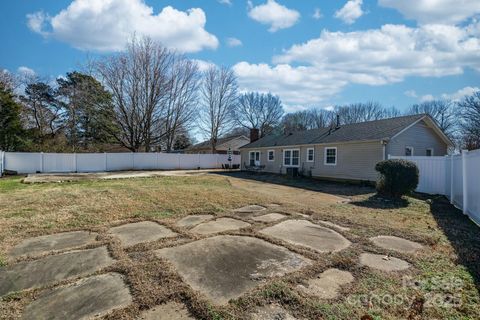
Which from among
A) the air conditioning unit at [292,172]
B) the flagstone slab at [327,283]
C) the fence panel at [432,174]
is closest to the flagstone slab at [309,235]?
the flagstone slab at [327,283]

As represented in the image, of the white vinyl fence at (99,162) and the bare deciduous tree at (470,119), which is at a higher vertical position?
the bare deciduous tree at (470,119)

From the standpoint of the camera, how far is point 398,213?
24.2ft

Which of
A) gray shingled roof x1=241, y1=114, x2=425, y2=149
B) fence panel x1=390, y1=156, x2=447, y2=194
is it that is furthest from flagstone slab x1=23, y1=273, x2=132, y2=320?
gray shingled roof x1=241, y1=114, x2=425, y2=149

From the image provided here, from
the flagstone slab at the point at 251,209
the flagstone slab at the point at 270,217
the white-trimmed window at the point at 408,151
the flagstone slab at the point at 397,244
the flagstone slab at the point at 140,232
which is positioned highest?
the white-trimmed window at the point at 408,151

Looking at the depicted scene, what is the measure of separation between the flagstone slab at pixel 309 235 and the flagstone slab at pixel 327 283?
2.63ft

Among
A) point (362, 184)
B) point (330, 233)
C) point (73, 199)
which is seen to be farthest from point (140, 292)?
point (362, 184)

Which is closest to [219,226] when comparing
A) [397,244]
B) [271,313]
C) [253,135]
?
[271,313]

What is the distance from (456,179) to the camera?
8391mm

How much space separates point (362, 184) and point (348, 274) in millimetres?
11777

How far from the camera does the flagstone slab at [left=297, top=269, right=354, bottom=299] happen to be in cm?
284

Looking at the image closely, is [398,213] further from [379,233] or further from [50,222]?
[50,222]

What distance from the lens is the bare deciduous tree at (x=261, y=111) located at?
144ft

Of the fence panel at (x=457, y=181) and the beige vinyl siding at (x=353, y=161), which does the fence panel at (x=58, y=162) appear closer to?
the beige vinyl siding at (x=353, y=161)

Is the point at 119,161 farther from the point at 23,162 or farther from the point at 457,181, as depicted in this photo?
the point at 457,181
